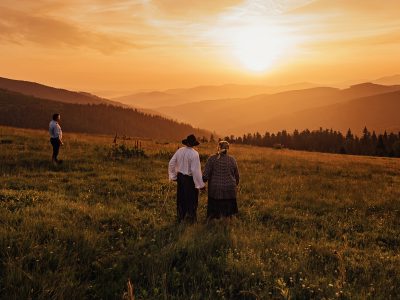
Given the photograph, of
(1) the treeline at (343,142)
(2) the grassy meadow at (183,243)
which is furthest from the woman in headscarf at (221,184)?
(1) the treeline at (343,142)

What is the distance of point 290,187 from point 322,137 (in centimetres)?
15454

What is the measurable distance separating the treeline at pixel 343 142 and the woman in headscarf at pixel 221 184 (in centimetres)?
9398

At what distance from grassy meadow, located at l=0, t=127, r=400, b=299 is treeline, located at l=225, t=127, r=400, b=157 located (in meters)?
90.9

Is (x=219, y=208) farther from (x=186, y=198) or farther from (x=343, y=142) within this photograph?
(x=343, y=142)

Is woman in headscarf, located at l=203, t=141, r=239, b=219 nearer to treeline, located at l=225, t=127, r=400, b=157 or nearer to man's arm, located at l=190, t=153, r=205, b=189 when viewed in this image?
man's arm, located at l=190, t=153, r=205, b=189

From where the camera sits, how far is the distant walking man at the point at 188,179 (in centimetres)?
1185

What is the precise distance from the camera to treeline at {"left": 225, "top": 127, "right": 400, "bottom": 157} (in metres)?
113

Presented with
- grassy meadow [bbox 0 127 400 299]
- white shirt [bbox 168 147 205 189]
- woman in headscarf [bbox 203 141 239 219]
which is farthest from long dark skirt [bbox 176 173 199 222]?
woman in headscarf [bbox 203 141 239 219]

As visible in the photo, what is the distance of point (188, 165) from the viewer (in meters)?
12.0

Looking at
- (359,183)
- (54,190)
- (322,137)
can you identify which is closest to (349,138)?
(322,137)

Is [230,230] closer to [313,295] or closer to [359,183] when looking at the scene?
[313,295]

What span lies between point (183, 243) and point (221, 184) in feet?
11.9

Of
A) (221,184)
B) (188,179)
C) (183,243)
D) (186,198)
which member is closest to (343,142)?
(221,184)

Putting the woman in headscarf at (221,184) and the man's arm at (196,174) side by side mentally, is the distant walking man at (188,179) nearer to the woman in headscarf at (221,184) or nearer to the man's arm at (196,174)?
the man's arm at (196,174)
